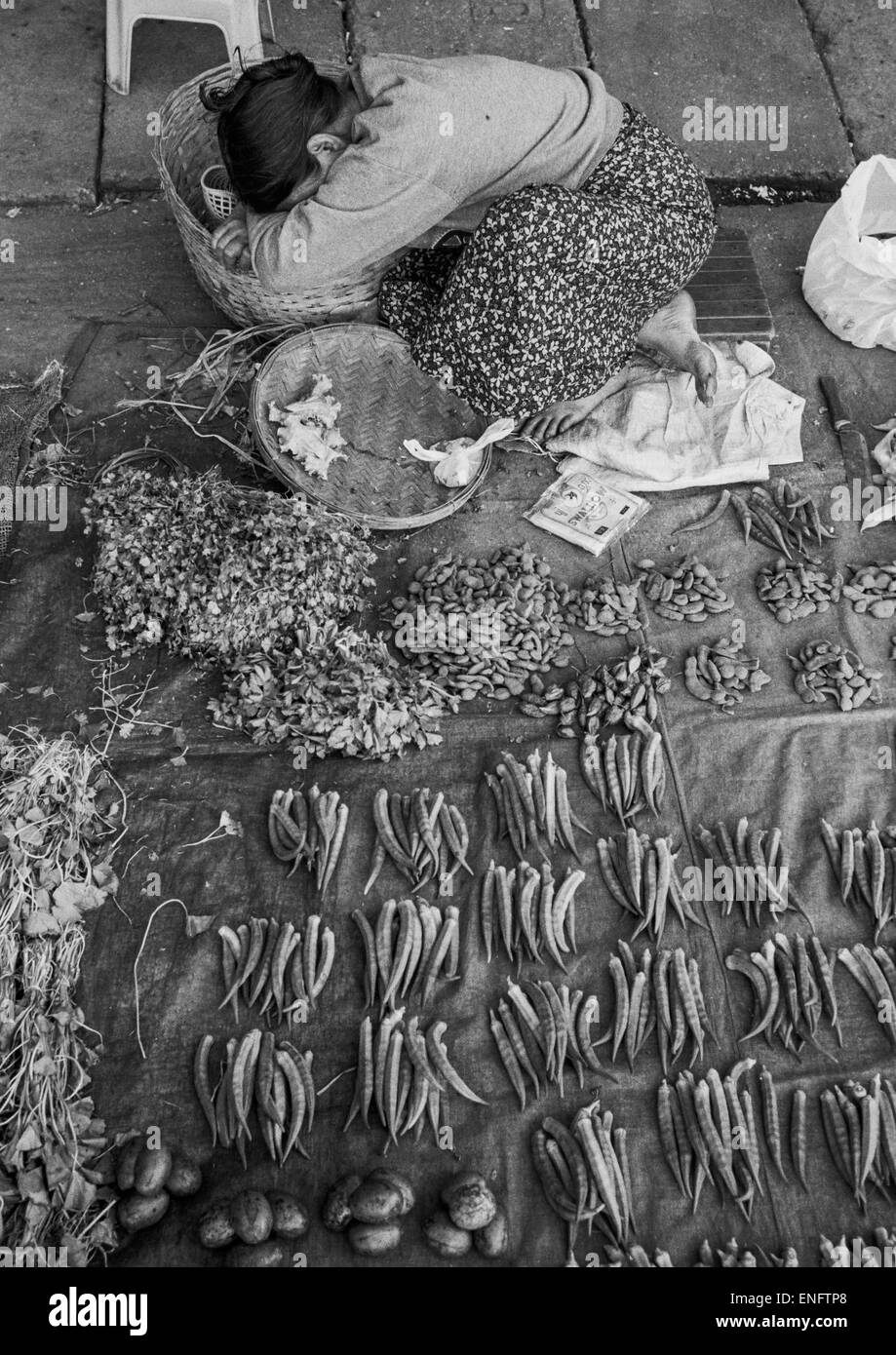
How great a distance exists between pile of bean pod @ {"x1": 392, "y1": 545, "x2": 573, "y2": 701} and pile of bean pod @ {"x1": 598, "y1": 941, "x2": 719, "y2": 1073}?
1056 mm

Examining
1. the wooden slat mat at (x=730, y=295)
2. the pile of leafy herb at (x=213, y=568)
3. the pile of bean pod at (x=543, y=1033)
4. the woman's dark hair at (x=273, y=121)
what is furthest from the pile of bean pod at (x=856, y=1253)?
the woman's dark hair at (x=273, y=121)

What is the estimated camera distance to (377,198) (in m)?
3.60

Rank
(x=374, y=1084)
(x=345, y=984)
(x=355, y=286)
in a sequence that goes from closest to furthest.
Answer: (x=374, y=1084) < (x=345, y=984) < (x=355, y=286)

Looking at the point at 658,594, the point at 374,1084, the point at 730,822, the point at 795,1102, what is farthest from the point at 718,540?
the point at 374,1084

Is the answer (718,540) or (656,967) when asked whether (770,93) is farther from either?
(656,967)

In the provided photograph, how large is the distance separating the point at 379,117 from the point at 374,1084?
2.95 m

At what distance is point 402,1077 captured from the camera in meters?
2.99

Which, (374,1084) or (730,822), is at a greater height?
(730,822)

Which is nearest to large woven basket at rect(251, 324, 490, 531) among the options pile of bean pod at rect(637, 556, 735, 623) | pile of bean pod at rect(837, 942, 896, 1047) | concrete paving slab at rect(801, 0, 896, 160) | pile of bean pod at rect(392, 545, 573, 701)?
pile of bean pod at rect(392, 545, 573, 701)

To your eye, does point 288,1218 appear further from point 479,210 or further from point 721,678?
point 479,210

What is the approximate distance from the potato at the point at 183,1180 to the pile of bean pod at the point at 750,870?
5.55ft

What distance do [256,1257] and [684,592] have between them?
2625mm

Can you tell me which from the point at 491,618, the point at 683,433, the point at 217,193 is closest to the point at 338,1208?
the point at 491,618

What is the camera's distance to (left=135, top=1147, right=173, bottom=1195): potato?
2.78m
